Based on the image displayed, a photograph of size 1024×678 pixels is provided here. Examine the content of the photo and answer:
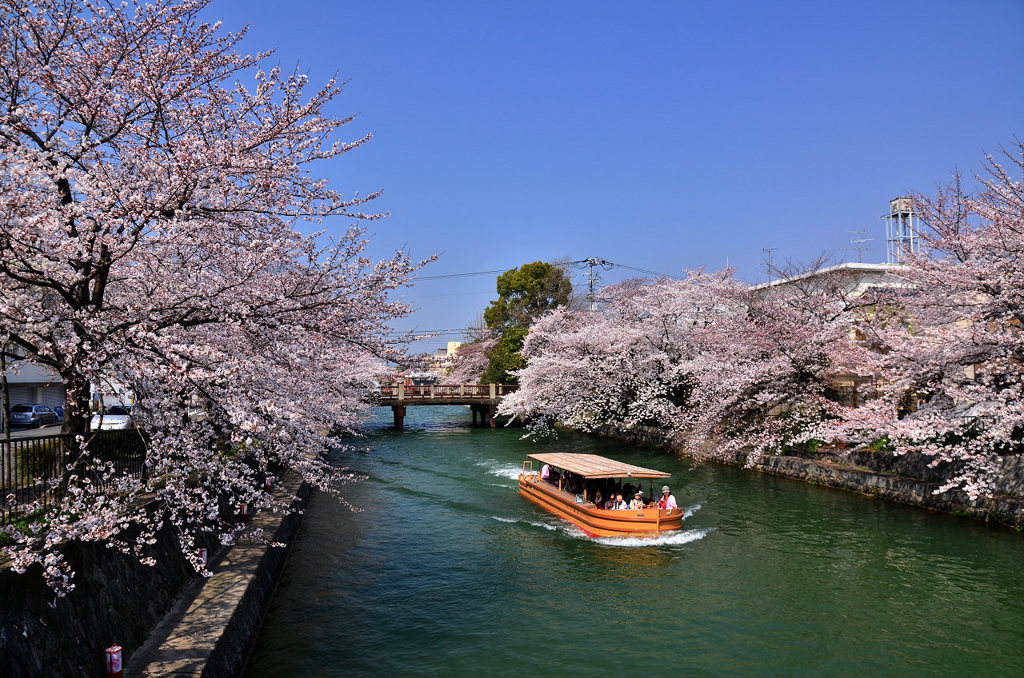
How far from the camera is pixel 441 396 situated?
55.9 metres

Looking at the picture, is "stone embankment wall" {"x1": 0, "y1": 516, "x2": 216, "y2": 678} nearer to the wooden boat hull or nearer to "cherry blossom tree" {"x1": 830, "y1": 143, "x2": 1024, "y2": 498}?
the wooden boat hull

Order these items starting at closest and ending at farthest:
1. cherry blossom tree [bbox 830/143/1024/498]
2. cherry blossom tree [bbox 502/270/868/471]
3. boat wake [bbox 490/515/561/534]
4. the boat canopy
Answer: cherry blossom tree [bbox 830/143/1024/498], the boat canopy, boat wake [bbox 490/515/561/534], cherry blossom tree [bbox 502/270/868/471]

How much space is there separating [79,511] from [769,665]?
410 inches

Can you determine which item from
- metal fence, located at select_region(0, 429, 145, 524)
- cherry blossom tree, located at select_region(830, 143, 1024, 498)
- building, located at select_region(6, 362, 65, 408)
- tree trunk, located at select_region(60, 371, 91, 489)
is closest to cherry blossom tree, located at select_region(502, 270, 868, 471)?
cherry blossom tree, located at select_region(830, 143, 1024, 498)

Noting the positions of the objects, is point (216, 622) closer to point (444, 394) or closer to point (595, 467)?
point (595, 467)

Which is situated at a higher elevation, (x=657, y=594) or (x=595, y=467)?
(x=595, y=467)

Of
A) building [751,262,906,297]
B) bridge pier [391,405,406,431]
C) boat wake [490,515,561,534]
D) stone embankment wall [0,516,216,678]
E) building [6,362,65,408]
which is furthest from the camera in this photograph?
bridge pier [391,405,406,431]

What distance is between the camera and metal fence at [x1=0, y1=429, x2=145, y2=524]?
852cm

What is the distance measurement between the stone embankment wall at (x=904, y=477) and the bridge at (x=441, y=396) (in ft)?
91.5

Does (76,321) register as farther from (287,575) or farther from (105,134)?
(287,575)

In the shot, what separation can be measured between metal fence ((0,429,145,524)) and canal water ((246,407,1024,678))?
399 cm

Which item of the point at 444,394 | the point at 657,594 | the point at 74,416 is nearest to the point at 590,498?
the point at 657,594

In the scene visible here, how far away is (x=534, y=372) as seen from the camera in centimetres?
4153

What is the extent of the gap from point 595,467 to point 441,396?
35.3 meters
